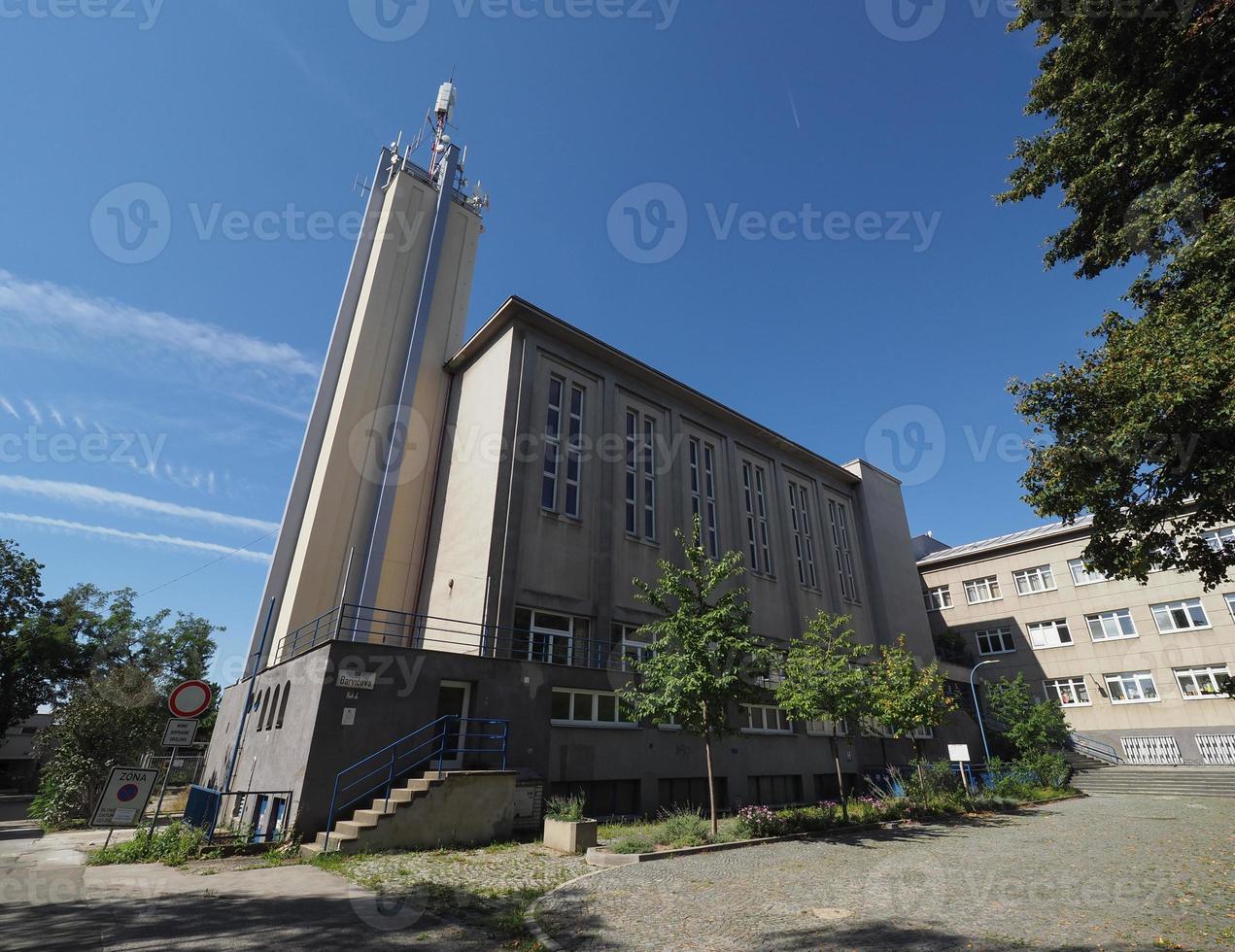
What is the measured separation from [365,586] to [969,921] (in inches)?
782

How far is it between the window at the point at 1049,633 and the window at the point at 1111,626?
A: 4.46 feet

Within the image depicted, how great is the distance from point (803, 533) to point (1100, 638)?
21219mm

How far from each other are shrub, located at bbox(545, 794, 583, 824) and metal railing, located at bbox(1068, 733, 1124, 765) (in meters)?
35.4

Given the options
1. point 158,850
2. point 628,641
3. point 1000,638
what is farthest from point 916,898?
Answer: point 1000,638

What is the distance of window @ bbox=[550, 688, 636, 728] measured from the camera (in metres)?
17.0

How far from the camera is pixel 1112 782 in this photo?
29.5 metres

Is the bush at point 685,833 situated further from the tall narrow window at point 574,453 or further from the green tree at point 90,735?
the green tree at point 90,735

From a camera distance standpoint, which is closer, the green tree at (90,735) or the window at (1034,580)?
the green tree at (90,735)

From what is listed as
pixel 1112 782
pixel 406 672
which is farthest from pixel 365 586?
pixel 1112 782

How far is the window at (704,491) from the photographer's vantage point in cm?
2675

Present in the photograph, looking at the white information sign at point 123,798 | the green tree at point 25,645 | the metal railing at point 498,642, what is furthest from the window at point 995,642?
the green tree at point 25,645

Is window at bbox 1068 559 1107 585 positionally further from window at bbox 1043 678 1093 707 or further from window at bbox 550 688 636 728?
window at bbox 550 688 636 728

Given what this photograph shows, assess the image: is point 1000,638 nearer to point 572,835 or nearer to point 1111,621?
point 1111,621

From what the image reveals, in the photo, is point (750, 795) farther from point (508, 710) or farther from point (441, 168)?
point (441, 168)
